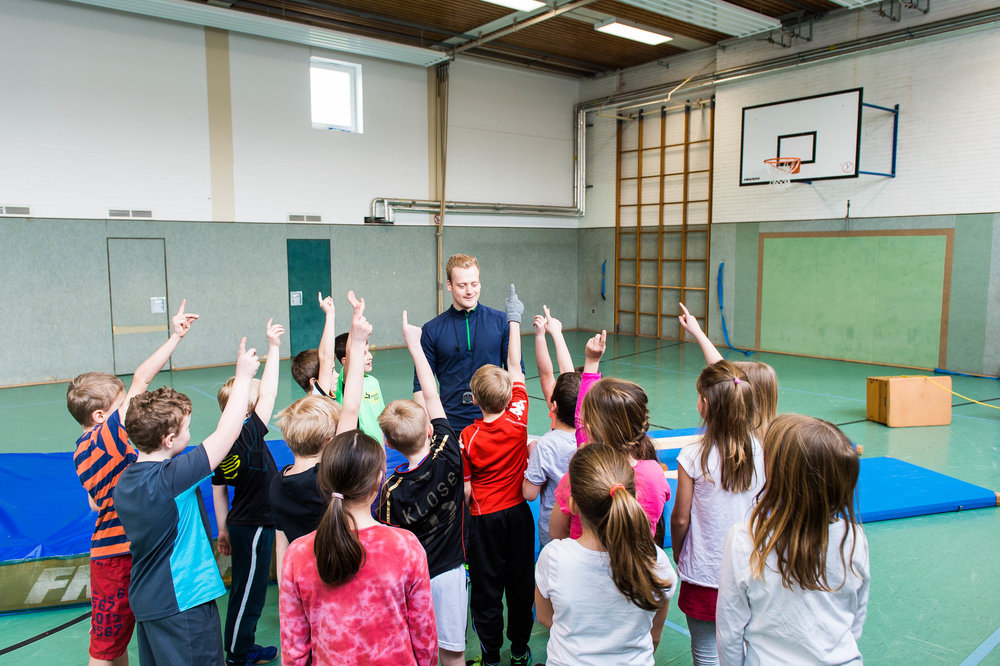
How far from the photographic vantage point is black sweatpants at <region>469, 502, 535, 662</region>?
109 inches

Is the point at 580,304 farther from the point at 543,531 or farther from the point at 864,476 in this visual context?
the point at 543,531

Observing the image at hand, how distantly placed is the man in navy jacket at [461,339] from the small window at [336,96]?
29.7 feet

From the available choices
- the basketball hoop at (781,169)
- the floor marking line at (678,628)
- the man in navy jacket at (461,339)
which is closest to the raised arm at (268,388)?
the man in navy jacket at (461,339)

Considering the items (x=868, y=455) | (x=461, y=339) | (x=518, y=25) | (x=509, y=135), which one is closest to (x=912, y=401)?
(x=868, y=455)

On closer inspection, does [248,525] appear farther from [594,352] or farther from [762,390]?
[762,390]

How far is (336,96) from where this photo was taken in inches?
475

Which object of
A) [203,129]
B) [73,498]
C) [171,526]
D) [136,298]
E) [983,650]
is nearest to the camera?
[171,526]

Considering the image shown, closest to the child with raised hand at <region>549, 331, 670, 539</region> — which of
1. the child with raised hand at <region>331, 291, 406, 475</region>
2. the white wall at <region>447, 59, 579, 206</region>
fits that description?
the child with raised hand at <region>331, 291, 406, 475</region>

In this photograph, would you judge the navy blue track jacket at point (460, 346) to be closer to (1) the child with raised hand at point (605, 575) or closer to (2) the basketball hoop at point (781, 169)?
(1) the child with raised hand at point (605, 575)

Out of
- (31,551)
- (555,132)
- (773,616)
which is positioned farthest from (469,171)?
(773,616)

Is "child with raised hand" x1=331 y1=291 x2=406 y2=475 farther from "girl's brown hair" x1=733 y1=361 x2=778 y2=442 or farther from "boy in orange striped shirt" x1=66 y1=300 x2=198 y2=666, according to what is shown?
"girl's brown hair" x1=733 y1=361 x2=778 y2=442

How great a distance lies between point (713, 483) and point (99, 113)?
10.3 metres

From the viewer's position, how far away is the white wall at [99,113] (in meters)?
9.06

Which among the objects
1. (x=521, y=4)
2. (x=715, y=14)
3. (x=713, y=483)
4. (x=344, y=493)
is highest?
(x=521, y=4)
